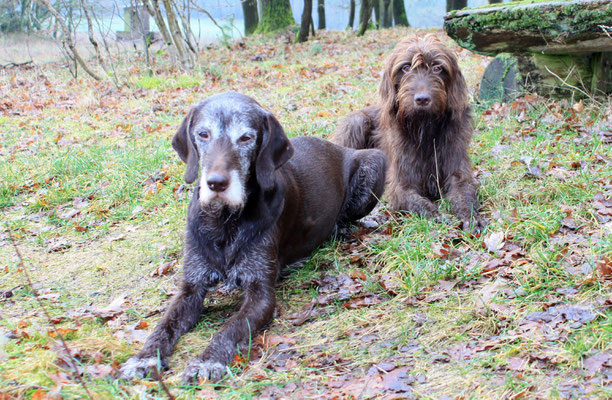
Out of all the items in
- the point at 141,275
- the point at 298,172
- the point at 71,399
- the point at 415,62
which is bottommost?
the point at 141,275

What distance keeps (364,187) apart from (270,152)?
1.91 m

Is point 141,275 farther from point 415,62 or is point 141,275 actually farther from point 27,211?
point 415,62

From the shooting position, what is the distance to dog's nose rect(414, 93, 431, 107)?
505 centimetres

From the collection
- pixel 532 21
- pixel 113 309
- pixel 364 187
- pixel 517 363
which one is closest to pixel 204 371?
pixel 113 309

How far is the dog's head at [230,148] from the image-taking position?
11.1 feet

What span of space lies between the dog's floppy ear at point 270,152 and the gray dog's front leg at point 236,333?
72 centimetres

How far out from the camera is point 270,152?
382 cm

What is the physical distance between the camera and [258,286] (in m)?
3.82

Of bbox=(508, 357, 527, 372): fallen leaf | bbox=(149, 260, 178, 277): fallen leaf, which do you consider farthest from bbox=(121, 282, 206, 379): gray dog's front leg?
bbox=(508, 357, 527, 372): fallen leaf

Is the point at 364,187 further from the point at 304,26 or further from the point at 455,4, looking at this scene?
the point at 455,4

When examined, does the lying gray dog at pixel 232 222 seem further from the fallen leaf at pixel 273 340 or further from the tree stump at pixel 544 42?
the tree stump at pixel 544 42

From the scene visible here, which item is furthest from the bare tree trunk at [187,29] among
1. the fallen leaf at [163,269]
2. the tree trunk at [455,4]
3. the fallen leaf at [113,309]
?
the tree trunk at [455,4]

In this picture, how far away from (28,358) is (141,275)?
5.92 ft

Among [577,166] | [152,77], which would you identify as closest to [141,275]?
[577,166]
